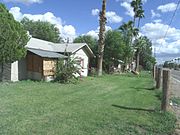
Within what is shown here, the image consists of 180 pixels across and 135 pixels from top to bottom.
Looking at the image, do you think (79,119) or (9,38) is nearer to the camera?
Result: (79,119)

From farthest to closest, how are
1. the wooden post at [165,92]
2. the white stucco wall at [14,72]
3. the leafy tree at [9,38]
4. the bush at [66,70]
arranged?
the bush at [66,70], the white stucco wall at [14,72], the leafy tree at [9,38], the wooden post at [165,92]

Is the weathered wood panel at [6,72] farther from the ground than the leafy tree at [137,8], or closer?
closer

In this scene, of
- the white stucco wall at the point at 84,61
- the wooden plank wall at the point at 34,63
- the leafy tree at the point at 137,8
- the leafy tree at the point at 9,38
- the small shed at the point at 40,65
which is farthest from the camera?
the leafy tree at the point at 137,8

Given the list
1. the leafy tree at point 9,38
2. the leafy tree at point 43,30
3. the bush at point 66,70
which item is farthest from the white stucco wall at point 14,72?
the leafy tree at point 43,30

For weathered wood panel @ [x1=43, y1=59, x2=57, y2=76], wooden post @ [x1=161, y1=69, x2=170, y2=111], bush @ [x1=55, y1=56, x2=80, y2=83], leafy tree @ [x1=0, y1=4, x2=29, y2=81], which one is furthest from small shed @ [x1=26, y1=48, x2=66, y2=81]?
wooden post @ [x1=161, y1=69, x2=170, y2=111]

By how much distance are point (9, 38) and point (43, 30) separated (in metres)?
45.9

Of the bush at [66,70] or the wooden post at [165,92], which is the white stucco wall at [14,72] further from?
the wooden post at [165,92]

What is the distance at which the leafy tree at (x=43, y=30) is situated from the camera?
2482 inches

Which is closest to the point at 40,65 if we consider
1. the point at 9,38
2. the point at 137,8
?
the point at 9,38

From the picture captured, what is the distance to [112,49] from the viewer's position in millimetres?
43250

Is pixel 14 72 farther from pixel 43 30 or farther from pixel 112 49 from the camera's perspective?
pixel 43 30

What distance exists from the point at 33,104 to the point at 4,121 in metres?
3.23

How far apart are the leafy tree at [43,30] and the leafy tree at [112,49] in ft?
71.6

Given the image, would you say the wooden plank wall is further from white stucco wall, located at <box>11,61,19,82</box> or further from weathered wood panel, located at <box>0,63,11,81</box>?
weathered wood panel, located at <box>0,63,11,81</box>
